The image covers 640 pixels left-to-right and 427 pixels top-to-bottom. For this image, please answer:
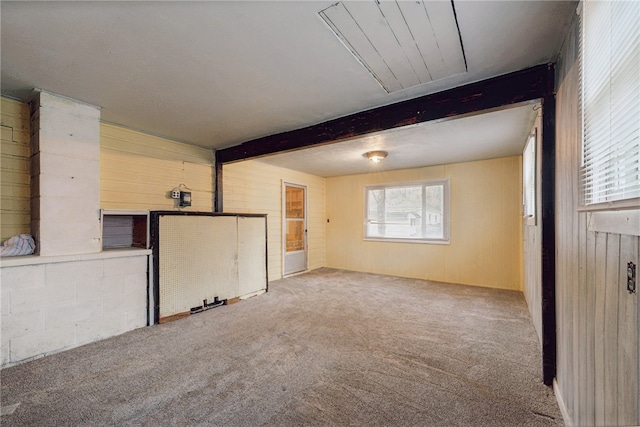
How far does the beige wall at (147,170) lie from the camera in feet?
10.4

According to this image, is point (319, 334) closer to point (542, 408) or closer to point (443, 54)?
point (542, 408)

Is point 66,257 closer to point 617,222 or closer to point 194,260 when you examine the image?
point 194,260

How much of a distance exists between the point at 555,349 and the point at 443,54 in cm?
228

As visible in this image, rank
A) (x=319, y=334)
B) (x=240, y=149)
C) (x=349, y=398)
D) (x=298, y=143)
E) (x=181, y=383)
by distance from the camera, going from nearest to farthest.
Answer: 1. (x=349, y=398)
2. (x=181, y=383)
3. (x=319, y=334)
4. (x=298, y=143)
5. (x=240, y=149)

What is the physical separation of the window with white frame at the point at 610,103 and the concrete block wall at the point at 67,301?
3850mm

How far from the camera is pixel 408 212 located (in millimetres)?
5660

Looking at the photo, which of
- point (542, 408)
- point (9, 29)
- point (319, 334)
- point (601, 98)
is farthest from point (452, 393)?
point (9, 29)

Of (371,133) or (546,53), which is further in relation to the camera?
(371,133)

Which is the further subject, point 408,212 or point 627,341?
point 408,212

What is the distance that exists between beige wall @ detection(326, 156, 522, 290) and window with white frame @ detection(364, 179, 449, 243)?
0.14 m

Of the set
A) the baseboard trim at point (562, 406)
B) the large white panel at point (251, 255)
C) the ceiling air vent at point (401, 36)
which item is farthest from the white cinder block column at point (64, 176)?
the baseboard trim at point (562, 406)

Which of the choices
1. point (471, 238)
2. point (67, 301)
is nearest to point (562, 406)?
point (471, 238)

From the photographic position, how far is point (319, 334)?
2.80 metres

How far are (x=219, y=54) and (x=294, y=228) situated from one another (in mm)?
4403
